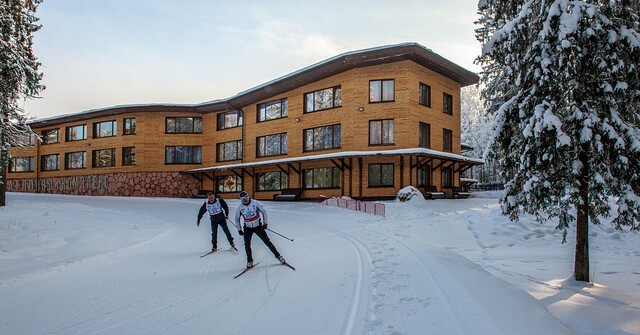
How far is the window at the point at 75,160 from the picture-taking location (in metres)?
34.2

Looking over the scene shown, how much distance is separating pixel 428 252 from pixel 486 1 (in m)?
5.63

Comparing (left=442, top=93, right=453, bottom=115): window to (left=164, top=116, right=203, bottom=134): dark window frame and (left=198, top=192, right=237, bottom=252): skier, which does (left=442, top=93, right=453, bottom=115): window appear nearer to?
(left=198, top=192, right=237, bottom=252): skier

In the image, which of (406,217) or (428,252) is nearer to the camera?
(428,252)

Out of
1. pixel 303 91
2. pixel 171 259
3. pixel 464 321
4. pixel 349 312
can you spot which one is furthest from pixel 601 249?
pixel 303 91

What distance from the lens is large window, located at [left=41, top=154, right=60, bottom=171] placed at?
36344 millimetres

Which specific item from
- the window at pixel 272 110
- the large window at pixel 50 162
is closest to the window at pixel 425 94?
the window at pixel 272 110

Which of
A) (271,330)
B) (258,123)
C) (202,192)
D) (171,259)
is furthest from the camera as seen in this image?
(202,192)

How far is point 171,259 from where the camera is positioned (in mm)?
8125

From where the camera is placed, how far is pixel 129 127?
32.3m

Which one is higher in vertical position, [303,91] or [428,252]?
[303,91]

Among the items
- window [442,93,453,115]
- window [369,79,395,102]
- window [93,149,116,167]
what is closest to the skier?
window [369,79,395,102]

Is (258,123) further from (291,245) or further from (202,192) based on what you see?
(291,245)

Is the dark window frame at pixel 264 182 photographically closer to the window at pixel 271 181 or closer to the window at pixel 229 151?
the window at pixel 271 181

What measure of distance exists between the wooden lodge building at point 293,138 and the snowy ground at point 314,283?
28.6 feet
